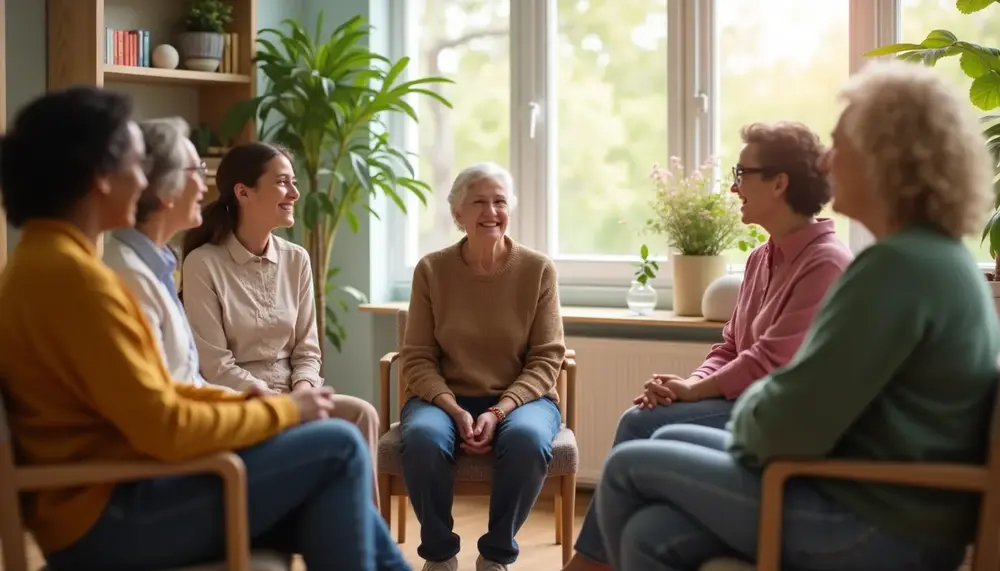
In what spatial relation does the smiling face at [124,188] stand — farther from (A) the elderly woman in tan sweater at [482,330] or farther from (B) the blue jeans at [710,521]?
(A) the elderly woman in tan sweater at [482,330]

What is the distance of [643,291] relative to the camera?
414 cm

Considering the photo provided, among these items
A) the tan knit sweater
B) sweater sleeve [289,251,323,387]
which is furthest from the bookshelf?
the tan knit sweater

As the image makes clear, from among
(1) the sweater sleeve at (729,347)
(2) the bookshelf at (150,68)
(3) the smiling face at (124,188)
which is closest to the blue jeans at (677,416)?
(1) the sweater sleeve at (729,347)

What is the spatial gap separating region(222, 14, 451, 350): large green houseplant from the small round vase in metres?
0.95

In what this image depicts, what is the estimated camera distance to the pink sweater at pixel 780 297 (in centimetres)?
263

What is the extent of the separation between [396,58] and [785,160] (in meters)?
2.58

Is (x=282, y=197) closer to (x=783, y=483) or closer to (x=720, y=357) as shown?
Answer: (x=720, y=357)

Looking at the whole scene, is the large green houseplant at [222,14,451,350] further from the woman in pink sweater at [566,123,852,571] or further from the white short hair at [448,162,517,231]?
the woman in pink sweater at [566,123,852,571]

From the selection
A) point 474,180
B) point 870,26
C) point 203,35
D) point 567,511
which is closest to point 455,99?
point 203,35

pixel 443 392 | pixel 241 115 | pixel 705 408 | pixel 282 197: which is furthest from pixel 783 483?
pixel 241 115

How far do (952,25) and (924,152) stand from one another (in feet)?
7.37

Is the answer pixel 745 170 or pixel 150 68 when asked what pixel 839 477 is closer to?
pixel 745 170

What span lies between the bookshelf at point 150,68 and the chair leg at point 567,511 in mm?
2017

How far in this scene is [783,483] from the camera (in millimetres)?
1931
